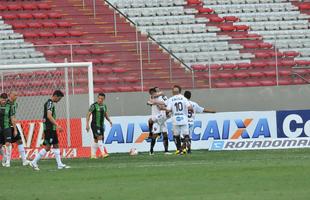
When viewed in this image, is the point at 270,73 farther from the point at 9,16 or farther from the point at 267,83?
the point at 9,16

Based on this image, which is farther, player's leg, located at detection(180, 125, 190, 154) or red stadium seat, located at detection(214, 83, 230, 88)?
red stadium seat, located at detection(214, 83, 230, 88)

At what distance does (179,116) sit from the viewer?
3191cm

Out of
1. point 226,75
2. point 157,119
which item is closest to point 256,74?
point 226,75

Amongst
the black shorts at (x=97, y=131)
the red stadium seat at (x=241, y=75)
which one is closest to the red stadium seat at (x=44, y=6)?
the red stadium seat at (x=241, y=75)

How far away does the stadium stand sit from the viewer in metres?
38.7

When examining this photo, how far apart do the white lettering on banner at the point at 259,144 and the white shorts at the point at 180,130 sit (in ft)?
8.16

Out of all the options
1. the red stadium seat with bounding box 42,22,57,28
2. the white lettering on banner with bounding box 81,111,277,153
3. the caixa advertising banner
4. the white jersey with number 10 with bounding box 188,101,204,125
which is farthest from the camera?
the red stadium seat with bounding box 42,22,57,28

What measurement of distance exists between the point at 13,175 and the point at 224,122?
12.7 m

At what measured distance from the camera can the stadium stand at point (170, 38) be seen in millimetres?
38719

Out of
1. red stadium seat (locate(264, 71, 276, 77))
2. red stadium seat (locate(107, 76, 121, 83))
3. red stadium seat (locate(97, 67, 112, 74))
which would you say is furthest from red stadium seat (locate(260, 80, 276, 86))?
red stadium seat (locate(97, 67, 112, 74))

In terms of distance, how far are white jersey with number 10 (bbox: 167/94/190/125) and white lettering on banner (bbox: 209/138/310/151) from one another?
2.59 m

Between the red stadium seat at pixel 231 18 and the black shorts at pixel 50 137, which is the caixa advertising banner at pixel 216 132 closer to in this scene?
the black shorts at pixel 50 137

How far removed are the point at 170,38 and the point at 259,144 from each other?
931 cm

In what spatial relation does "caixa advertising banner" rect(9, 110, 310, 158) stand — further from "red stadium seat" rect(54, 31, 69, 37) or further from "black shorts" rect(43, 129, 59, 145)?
"red stadium seat" rect(54, 31, 69, 37)
